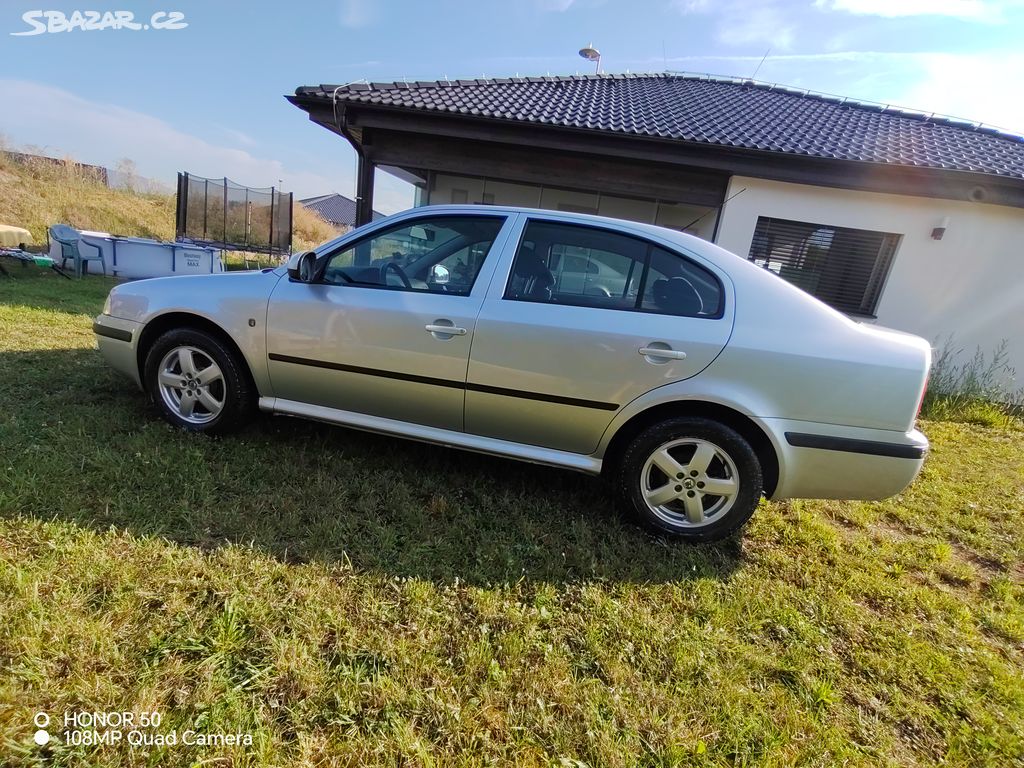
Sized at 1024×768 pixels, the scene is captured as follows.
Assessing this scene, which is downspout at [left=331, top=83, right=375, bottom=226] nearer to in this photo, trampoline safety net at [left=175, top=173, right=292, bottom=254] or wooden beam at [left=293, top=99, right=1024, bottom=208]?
wooden beam at [left=293, top=99, right=1024, bottom=208]

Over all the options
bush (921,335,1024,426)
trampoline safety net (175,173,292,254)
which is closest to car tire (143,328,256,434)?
bush (921,335,1024,426)

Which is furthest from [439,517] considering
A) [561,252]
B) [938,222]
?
[938,222]

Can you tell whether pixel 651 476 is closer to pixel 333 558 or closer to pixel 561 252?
pixel 561 252

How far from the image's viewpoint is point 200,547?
7.35 ft

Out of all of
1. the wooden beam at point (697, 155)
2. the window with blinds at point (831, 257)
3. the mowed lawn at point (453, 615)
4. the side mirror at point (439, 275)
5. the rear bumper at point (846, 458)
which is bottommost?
the mowed lawn at point (453, 615)

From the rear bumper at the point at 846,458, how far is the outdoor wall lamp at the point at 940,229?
6217mm

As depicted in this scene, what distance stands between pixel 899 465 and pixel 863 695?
108 cm

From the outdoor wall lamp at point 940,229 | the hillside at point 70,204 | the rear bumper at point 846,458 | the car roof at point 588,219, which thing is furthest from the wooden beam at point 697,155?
the hillside at point 70,204

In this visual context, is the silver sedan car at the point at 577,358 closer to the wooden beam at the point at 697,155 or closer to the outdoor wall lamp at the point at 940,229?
the wooden beam at the point at 697,155

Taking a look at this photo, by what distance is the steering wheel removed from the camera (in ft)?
9.52

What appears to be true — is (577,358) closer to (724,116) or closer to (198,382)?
(198,382)

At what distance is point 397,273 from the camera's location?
2.97 m

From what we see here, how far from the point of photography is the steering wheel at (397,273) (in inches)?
114

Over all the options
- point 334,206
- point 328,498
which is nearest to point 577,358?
point 328,498
